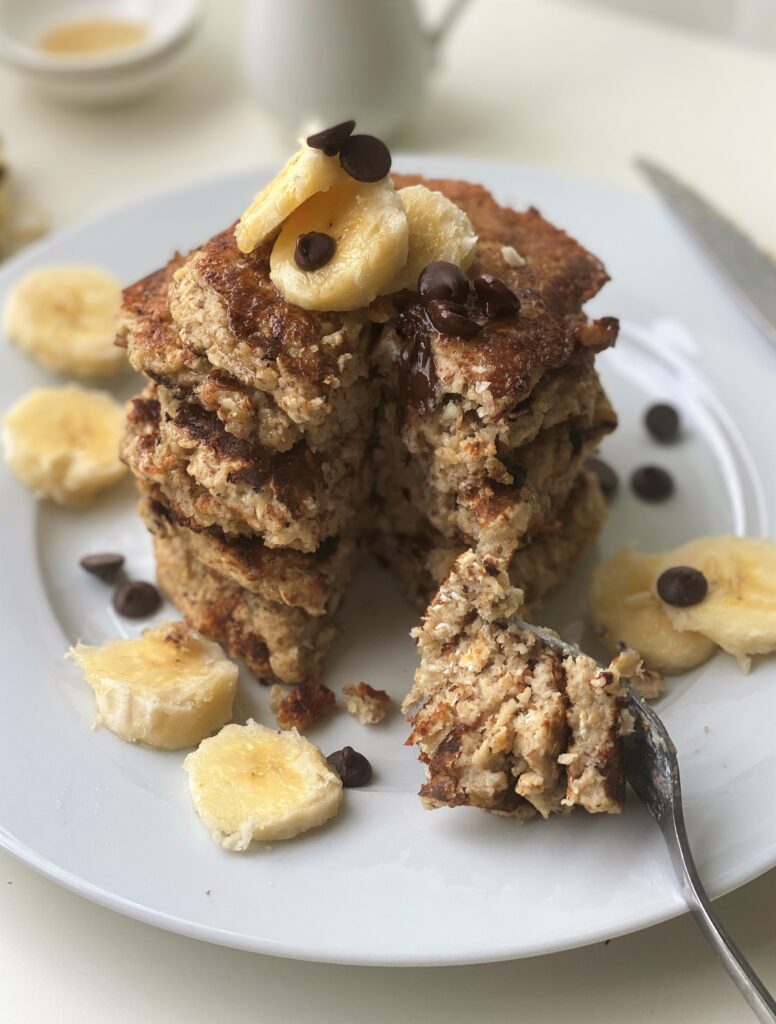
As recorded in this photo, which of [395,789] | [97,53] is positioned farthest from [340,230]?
[97,53]

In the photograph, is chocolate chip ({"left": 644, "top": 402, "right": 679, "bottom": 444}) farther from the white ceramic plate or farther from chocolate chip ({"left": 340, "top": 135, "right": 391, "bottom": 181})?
chocolate chip ({"left": 340, "top": 135, "right": 391, "bottom": 181})

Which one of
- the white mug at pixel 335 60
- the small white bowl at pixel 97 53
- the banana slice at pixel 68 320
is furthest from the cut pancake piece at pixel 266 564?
the small white bowl at pixel 97 53

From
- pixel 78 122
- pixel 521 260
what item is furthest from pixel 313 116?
pixel 521 260

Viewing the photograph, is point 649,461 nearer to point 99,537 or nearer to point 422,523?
point 422,523

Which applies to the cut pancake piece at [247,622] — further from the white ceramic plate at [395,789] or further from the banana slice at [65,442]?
the banana slice at [65,442]

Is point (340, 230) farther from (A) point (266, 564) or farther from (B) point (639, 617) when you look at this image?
(B) point (639, 617)

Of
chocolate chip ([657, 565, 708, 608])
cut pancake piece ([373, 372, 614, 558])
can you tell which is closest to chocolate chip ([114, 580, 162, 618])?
cut pancake piece ([373, 372, 614, 558])

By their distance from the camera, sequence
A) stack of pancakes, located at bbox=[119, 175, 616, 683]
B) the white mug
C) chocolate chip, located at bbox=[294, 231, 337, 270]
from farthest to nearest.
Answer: the white mug
stack of pancakes, located at bbox=[119, 175, 616, 683]
chocolate chip, located at bbox=[294, 231, 337, 270]
